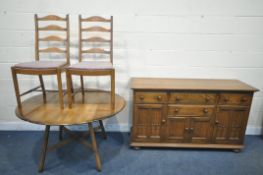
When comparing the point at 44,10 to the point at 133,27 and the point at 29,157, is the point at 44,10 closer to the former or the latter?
the point at 133,27

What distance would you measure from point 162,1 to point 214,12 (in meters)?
0.63

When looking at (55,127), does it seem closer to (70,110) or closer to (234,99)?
(70,110)

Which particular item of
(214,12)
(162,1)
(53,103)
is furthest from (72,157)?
(214,12)

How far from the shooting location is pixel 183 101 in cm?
212

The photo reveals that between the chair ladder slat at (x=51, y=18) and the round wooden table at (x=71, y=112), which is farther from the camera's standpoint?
the chair ladder slat at (x=51, y=18)

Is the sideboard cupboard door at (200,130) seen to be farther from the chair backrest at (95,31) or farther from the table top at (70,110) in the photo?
the chair backrest at (95,31)

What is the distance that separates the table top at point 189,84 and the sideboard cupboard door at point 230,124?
0.74 ft

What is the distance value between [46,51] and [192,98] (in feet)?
5.52

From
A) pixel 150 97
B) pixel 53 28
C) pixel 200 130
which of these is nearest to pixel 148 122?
pixel 150 97

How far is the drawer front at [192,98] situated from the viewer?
2088mm

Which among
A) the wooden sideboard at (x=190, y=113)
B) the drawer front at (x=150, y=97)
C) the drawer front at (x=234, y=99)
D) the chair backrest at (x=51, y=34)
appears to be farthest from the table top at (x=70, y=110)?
the drawer front at (x=234, y=99)

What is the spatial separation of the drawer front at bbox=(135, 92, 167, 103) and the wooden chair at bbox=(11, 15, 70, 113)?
2.54ft

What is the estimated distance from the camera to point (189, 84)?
222 cm

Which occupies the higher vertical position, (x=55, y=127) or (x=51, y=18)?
(x=51, y=18)
